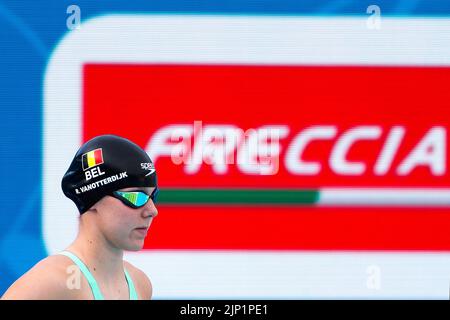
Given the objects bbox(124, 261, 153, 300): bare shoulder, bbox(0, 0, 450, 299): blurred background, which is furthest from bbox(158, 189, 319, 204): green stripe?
bbox(124, 261, 153, 300): bare shoulder

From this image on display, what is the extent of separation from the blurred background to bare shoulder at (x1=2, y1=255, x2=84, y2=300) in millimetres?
2021

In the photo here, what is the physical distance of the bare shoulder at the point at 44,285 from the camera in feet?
7.96

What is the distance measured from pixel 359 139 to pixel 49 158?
1.66m

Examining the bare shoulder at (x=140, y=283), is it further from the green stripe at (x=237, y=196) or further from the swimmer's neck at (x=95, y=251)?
the green stripe at (x=237, y=196)

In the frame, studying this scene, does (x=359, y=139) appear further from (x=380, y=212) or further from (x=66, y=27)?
(x=66, y=27)

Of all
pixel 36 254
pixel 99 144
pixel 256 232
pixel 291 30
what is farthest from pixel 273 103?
pixel 99 144

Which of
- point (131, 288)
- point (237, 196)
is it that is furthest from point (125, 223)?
point (237, 196)

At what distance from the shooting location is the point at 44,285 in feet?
8.06

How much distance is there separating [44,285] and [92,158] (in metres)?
0.47

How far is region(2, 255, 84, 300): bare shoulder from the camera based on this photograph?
7.96 feet

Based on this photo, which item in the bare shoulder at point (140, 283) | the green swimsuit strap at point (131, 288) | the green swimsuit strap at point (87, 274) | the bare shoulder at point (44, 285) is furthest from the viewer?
the bare shoulder at point (140, 283)

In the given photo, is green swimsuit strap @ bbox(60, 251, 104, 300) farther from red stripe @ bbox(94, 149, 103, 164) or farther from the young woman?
red stripe @ bbox(94, 149, 103, 164)

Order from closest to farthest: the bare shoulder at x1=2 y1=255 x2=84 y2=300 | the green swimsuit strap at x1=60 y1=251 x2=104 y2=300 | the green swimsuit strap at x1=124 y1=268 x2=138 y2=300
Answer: the bare shoulder at x1=2 y1=255 x2=84 y2=300, the green swimsuit strap at x1=60 y1=251 x2=104 y2=300, the green swimsuit strap at x1=124 y1=268 x2=138 y2=300

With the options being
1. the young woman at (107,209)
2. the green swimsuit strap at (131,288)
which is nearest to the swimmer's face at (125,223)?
the young woman at (107,209)
